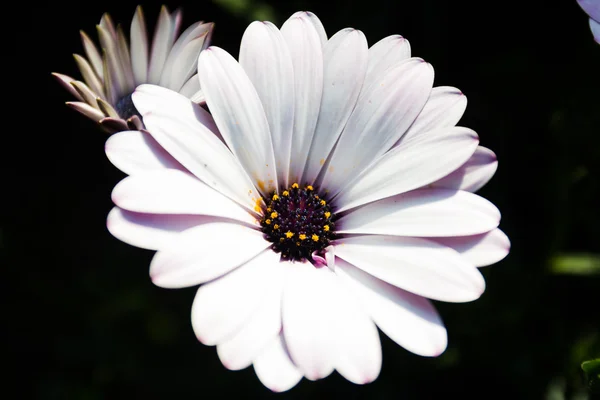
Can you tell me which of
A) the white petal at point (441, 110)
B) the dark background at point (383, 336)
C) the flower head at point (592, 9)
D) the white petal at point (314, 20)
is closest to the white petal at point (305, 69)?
the white petal at point (314, 20)

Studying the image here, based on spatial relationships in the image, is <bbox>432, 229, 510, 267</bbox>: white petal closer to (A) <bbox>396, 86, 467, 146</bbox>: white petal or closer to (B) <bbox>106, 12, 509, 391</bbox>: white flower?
(B) <bbox>106, 12, 509, 391</bbox>: white flower

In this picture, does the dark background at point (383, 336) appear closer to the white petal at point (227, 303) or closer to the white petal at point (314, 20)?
the white petal at point (314, 20)

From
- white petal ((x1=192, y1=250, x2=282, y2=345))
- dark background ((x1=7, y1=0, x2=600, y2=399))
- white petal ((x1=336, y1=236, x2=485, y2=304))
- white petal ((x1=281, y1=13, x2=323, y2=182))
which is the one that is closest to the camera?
white petal ((x1=192, y1=250, x2=282, y2=345))

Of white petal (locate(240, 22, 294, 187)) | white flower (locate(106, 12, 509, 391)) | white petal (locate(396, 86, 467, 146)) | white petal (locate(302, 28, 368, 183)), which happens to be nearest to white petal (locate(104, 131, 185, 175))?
white flower (locate(106, 12, 509, 391))

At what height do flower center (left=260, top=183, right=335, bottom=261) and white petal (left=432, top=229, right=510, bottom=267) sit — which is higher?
white petal (left=432, top=229, right=510, bottom=267)

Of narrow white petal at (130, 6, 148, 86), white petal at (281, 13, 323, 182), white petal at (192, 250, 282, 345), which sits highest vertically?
white petal at (281, 13, 323, 182)

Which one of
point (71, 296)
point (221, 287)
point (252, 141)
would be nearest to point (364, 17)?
point (252, 141)
